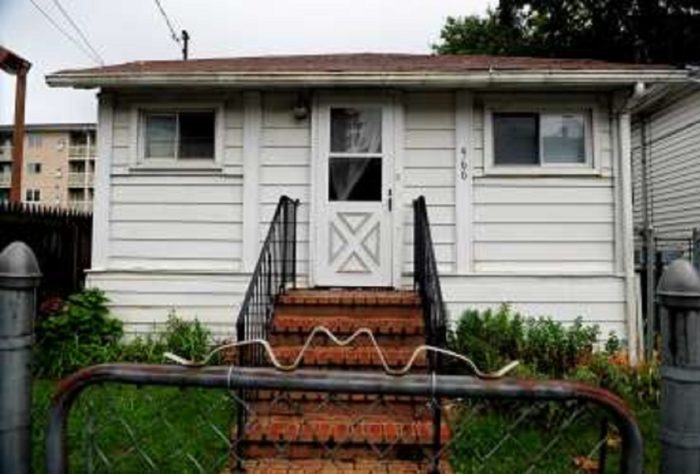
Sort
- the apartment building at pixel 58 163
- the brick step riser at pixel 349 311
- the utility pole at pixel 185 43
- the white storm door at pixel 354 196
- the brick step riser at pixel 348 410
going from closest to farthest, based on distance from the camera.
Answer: the brick step riser at pixel 348 410 → the brick step riser at pixel 349 311 → the white storm door at pixel 354 196 → the utility pole at pixel 185 43 → the apartment building at pixel 58 163

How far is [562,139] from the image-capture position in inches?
289

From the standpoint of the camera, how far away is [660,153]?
43.9 feet

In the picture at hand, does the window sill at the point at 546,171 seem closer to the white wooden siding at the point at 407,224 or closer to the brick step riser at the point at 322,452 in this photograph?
the white wooden siding at the point at 407,224

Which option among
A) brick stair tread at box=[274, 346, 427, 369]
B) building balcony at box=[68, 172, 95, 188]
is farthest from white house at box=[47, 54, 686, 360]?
building balcony at box=[68, 172, 95, 188]

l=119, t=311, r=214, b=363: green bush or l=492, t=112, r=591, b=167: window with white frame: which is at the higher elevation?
l=492, t=112, r=591, b=167: window with white frame

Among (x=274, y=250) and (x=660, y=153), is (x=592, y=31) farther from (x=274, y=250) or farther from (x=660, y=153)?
(x=274, y=250)

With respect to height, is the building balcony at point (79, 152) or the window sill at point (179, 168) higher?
the building balcony at point (79, 152)

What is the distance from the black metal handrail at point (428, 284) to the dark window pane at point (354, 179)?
54cm

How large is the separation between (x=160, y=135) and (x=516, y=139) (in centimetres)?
414

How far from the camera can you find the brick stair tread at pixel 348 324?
5507 millimetres

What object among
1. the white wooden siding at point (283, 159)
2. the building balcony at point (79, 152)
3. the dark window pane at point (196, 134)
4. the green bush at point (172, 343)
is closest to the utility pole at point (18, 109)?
the dark window pane at point (196, 134)

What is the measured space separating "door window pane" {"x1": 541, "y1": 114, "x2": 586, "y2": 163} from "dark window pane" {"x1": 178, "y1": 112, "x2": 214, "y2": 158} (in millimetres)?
3852

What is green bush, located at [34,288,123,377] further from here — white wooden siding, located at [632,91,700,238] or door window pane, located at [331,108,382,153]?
white wooden siding, located at [632,91,700,238]

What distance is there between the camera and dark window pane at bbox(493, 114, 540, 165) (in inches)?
288
